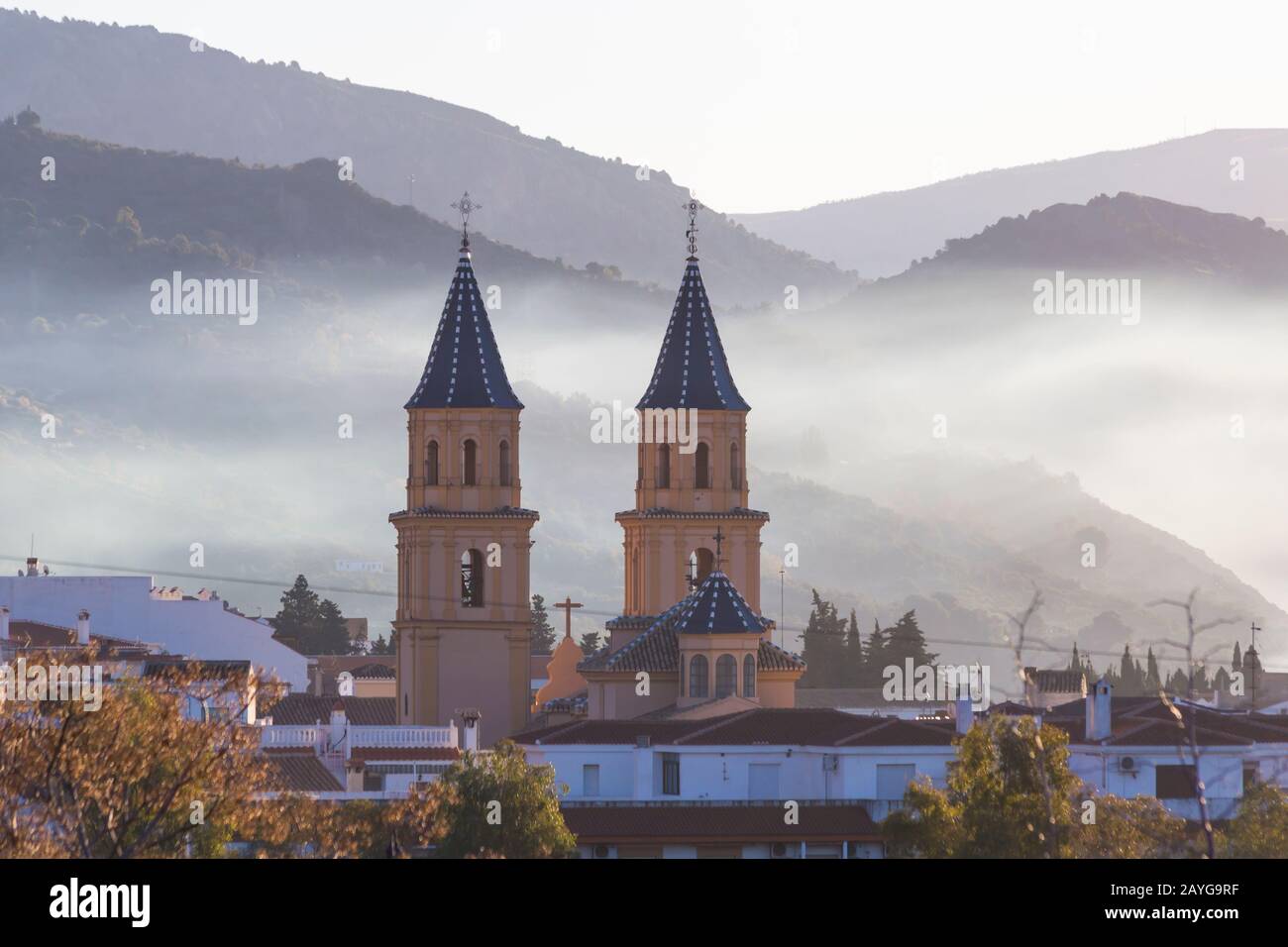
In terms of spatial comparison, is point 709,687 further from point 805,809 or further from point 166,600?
point 166,600

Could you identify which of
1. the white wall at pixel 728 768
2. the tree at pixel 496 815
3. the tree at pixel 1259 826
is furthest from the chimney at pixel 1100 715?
the tree at pixel 496 815

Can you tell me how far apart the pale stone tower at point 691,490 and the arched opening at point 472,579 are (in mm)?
5389

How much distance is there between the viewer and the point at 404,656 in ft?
369

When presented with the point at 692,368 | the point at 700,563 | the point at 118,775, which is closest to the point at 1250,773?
the point at 700,563

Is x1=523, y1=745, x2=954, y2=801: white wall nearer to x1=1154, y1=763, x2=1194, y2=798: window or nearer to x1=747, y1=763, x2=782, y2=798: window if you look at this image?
x1=747, y1=763, x2=782, y2=798: window

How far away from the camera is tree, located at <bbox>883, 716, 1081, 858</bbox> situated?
57.3 m

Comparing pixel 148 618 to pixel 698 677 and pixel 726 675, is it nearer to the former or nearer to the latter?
pixel 698 677

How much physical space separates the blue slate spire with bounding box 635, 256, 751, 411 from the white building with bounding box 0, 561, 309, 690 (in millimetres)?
33469

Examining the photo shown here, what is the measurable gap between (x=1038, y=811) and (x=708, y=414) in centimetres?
5754

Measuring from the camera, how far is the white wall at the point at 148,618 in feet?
462

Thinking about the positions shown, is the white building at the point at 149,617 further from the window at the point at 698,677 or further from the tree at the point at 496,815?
the tree at the point at 496,815

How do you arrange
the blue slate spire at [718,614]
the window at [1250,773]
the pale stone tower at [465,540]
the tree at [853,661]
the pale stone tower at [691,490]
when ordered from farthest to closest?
the tree at [853,661] → the pale stone tower at [691,490] → the pale stone tower at [465,540] → the blue slate spire at [718,614] → the window at [1250,773]

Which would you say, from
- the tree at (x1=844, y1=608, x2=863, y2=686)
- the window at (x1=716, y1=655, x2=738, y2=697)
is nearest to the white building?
the window at (x1=716, y1=655, x2=738, y2=697)
